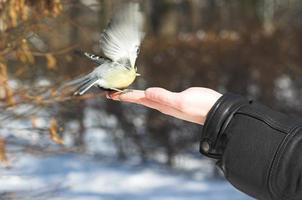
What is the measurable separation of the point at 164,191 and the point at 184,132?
1.13m

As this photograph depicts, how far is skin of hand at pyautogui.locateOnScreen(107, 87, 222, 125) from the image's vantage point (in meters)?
1.57

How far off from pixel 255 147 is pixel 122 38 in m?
0.52

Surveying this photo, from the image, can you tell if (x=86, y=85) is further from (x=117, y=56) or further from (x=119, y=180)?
(x=119, y=180)

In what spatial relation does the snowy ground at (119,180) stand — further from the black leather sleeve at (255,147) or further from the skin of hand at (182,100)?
the black leather sleeve at (255,147)

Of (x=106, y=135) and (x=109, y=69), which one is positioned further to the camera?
(x=106, y=135)

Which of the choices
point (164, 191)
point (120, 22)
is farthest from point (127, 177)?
point (120, 22)

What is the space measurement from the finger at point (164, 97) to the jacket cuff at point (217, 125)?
0.43 ft

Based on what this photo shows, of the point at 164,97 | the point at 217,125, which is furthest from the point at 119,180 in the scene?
the point at 217,125

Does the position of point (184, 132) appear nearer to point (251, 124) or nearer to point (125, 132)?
point (125, 132)

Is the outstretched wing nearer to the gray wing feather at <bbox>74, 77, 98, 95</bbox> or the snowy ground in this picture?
the gray wing feather at <bbox>74, 77, 98, 95</bbox>


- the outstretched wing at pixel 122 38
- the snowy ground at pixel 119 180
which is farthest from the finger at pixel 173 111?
the snowy ground at pixel 119 180

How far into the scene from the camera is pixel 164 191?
6684mm

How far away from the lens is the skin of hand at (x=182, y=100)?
5.15ft

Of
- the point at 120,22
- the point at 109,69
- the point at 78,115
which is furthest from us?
the point at 78,115
